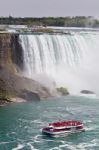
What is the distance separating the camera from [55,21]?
458ft

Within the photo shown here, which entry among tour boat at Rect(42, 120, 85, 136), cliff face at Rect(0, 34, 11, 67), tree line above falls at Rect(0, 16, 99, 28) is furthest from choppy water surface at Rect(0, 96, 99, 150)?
tree line above falls at Rect(0, 16, 99, 28)

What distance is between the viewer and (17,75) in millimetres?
77688

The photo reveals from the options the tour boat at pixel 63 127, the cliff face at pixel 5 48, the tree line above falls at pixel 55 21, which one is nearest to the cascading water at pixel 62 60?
the cliff face at pixel 5 48

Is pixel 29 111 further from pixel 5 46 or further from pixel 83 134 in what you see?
pixel 5 46

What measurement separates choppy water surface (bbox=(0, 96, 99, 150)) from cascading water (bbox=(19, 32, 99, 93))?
9.52 meters

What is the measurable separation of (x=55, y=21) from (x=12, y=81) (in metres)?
65.2

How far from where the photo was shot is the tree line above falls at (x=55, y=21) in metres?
135

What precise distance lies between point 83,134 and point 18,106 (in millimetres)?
14737

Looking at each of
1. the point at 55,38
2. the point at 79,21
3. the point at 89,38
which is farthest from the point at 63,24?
the point at 55,38

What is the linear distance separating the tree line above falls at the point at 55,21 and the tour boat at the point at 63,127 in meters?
74.2

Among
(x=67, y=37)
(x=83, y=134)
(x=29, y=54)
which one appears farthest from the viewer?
(x=67, y=37)

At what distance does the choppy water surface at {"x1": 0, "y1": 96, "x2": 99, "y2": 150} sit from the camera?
175 feet

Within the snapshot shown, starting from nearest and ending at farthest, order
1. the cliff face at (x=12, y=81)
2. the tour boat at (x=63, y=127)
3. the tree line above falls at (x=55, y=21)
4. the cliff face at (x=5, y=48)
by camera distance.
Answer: the tour boat at (x=63, y=127) → the cliff face at (x=12, y=81) → the cliff face at (x=5, y=48) → the tree line above falls at (x=55, y=21)

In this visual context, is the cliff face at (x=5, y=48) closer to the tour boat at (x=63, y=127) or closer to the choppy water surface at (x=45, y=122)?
the choppy water surface at (x=45, y=122)
